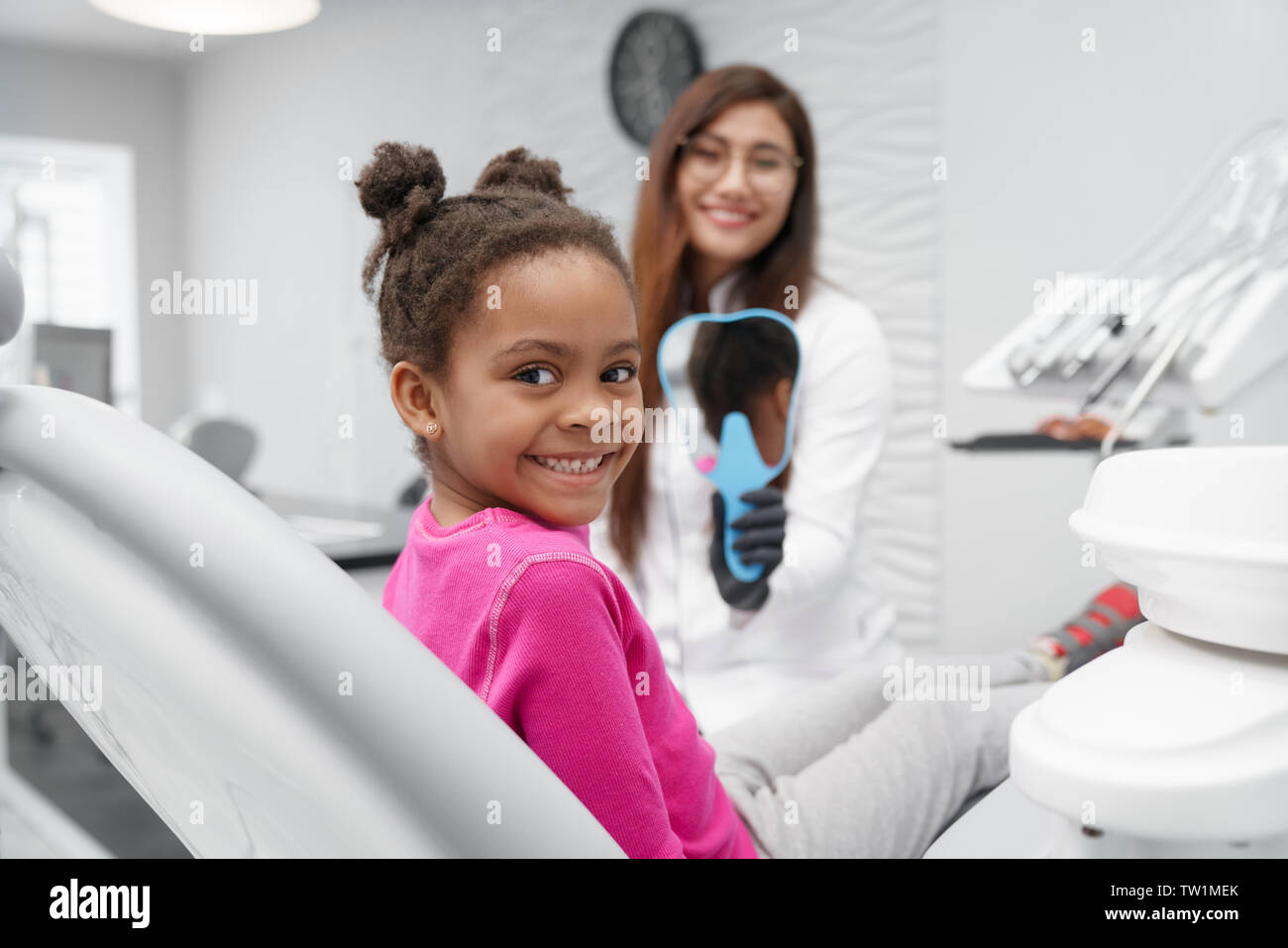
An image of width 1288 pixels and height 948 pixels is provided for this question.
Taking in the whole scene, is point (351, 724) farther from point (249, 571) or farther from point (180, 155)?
point (180, 155)

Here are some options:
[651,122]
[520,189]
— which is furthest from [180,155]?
[520,189]

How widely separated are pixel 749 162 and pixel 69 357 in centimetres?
124

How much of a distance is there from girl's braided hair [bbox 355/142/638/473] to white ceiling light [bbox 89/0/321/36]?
3.22 feet

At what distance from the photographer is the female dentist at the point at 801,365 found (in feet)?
4.72

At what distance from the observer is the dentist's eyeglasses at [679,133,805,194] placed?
1.49 metres

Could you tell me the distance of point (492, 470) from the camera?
25.8 inches

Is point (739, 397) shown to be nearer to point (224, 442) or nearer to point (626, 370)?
point (626, 370)

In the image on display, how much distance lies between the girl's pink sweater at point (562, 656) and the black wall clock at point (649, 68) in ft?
9.77

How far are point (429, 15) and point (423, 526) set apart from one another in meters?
3.93

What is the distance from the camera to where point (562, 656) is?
553 millimetres
